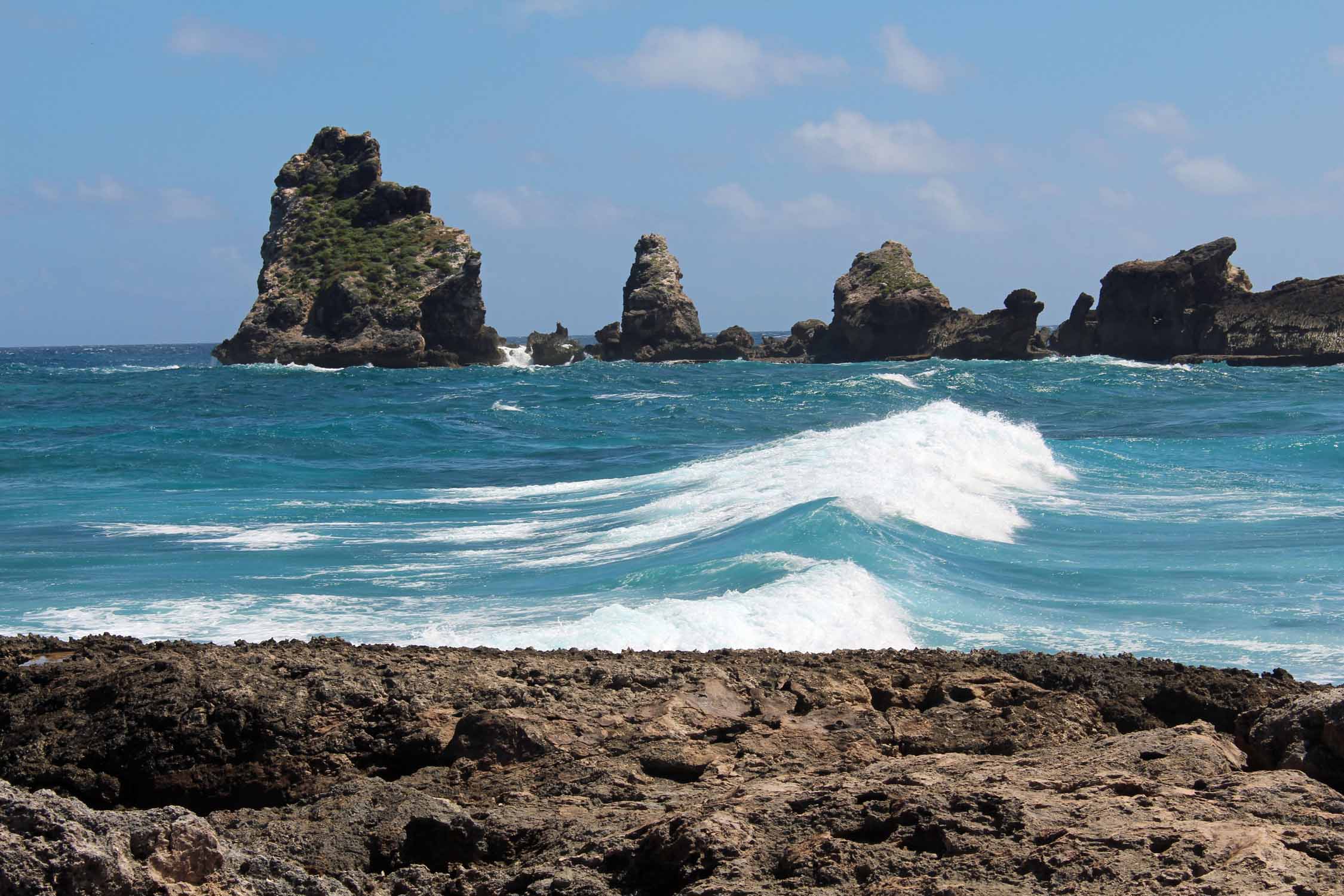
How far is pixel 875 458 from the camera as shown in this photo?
18469 millimetres

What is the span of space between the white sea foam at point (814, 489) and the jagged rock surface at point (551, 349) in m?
58.3

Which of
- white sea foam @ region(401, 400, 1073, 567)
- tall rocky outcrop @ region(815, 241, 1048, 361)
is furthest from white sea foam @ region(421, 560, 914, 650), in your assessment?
tall rocky outcrop @ region(815, 241, 1048, 361)

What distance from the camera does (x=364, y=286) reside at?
73.0m

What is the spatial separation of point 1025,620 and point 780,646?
236 centimetres

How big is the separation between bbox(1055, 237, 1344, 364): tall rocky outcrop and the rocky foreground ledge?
2735 inches

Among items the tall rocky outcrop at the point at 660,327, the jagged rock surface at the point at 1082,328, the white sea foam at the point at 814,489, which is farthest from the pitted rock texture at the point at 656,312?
the white sea foam at the point at 814,489

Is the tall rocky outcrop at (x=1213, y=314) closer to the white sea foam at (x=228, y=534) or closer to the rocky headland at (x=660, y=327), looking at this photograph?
the rocky headland at (x=660, y=327)

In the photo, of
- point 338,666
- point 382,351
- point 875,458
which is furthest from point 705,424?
point 382,351

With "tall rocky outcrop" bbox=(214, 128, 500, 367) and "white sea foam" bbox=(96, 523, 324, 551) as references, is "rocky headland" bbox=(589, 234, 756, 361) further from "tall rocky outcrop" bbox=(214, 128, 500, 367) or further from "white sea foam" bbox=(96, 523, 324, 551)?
"white sea foam" bbox=(96, 523, 324, 551)

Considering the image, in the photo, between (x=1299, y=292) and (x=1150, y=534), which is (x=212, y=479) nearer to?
(x=1150, y=534)

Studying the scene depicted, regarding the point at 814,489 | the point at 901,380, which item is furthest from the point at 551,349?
the point at 814,489

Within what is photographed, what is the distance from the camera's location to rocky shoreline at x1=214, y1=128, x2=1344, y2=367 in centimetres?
7044

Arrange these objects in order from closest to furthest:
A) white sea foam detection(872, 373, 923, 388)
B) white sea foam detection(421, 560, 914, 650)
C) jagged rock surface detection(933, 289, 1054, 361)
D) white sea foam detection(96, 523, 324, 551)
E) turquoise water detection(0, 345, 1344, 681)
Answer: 1. white sea foam detection(421, 560, 914, 650)
2. turquoise water detection(0, 345, 1344, 681)
3. white sea foam detection(96, 523, 324, 551)
4. white sea foam detection(872, 373, 923, 388)
5. jagged rock surface detection(933, 289, 1054, 361)

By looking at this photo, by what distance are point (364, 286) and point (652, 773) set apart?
71.9m
